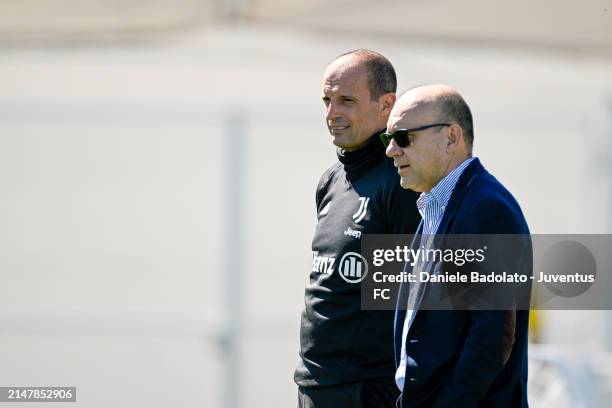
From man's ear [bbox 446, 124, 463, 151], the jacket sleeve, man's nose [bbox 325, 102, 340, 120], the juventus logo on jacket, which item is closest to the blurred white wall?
man's nose [bbox 325, 102, 340, 120]

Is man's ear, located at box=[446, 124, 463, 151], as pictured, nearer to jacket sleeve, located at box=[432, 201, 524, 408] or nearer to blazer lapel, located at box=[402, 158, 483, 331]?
blazer lapel, located at box=[402, 158, 483, 331]

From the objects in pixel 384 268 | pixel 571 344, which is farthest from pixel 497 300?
pixel 571 344

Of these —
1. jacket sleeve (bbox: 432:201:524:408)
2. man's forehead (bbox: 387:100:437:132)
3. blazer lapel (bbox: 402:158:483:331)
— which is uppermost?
man's forehead (bbox: 387:100:437:132)

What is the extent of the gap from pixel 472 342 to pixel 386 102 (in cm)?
103

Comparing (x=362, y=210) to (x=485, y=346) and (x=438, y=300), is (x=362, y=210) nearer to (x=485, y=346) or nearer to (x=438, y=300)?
(x=438, y=300)

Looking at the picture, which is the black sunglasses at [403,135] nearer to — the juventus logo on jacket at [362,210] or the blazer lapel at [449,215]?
the blazer lapel at [449,215]

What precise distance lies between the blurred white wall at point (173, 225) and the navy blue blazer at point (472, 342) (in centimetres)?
265

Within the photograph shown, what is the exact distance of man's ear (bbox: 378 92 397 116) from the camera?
3.24 m

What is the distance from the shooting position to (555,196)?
5.49 m

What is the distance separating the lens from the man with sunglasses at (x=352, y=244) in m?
3.05

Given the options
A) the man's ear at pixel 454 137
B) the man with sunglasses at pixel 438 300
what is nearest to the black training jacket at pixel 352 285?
the man with sunglasses at pixel 438 300

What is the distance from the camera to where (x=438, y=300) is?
8.39 ft

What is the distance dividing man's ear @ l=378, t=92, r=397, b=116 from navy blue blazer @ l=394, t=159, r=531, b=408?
0.65 meters

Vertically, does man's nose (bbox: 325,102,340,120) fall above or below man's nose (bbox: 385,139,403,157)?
above
